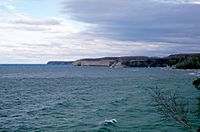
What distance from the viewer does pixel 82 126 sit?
3073 centimetres

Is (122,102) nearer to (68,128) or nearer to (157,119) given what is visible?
(157,119)

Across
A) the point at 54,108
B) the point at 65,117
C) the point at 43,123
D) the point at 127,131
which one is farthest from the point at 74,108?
the point at 127,131

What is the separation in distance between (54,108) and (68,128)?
42.4 feet

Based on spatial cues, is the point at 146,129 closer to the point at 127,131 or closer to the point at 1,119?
the point at 127,131

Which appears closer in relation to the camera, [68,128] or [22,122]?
[68,128]

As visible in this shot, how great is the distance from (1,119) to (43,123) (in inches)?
192

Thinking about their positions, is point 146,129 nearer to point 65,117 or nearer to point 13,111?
point 65,117

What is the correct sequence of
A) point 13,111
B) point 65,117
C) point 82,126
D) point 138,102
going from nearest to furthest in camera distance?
1. point 82,126
2. point 65,117
3. point 13,111
4. point 138,102

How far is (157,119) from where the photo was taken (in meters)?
33.1

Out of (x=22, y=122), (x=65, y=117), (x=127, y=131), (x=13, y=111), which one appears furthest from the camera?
(x=13, y=111)

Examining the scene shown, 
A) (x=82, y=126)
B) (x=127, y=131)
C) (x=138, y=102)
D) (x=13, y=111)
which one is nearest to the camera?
(x=127, y=131)

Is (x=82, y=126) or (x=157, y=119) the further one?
(x=157, y=119)

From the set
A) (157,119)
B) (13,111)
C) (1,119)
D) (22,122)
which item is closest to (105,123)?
(157,119)

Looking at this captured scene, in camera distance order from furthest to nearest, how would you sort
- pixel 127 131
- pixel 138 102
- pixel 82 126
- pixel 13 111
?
pixel 138 102 < pixel 13 111 < pixel 82 126 < pixel 127 131
